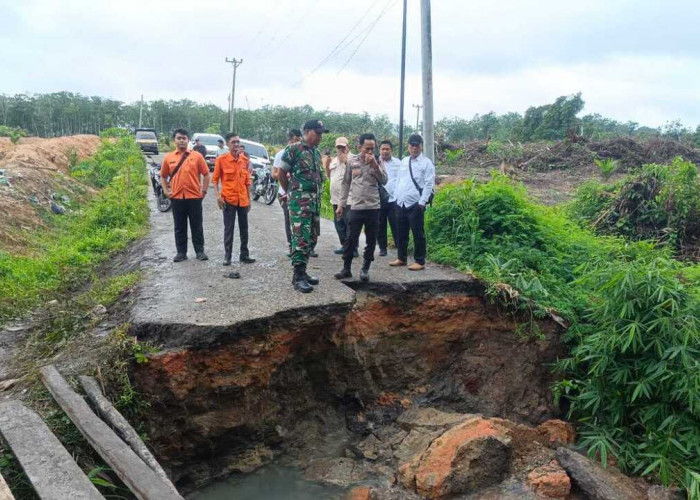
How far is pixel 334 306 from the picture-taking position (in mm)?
4977

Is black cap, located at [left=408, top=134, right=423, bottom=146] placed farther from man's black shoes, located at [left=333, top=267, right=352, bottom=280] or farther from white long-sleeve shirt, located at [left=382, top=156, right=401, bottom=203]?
man's black shoes, located at [left=333, top=267, right=352, bottom=280]

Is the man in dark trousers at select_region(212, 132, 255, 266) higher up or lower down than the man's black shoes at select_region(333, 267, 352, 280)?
higher up

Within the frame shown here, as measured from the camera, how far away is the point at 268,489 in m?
4.54

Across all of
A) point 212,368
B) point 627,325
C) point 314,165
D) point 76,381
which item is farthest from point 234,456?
point 627,325

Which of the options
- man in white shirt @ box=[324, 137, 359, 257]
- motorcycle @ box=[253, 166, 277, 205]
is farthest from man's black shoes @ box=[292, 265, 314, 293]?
motorcycle @ box=[253, 166, 277, 205]

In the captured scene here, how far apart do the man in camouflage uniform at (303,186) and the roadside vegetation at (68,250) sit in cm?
305

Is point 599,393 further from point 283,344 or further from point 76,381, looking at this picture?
point 76,381

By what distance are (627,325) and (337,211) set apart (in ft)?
10.9

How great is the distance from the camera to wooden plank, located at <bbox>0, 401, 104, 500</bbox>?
2709 millimetres

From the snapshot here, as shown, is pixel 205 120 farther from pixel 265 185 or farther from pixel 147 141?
pixel 265 185

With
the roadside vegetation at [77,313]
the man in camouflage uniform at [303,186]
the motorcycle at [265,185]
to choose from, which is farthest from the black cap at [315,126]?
the motorcycle at [265,185]

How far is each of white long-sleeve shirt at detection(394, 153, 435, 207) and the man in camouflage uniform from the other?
134cm

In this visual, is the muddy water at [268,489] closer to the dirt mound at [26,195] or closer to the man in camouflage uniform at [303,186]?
the man in camouflage uniform at [303,186]

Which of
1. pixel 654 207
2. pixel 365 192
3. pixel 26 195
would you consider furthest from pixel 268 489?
pixel 26 195
